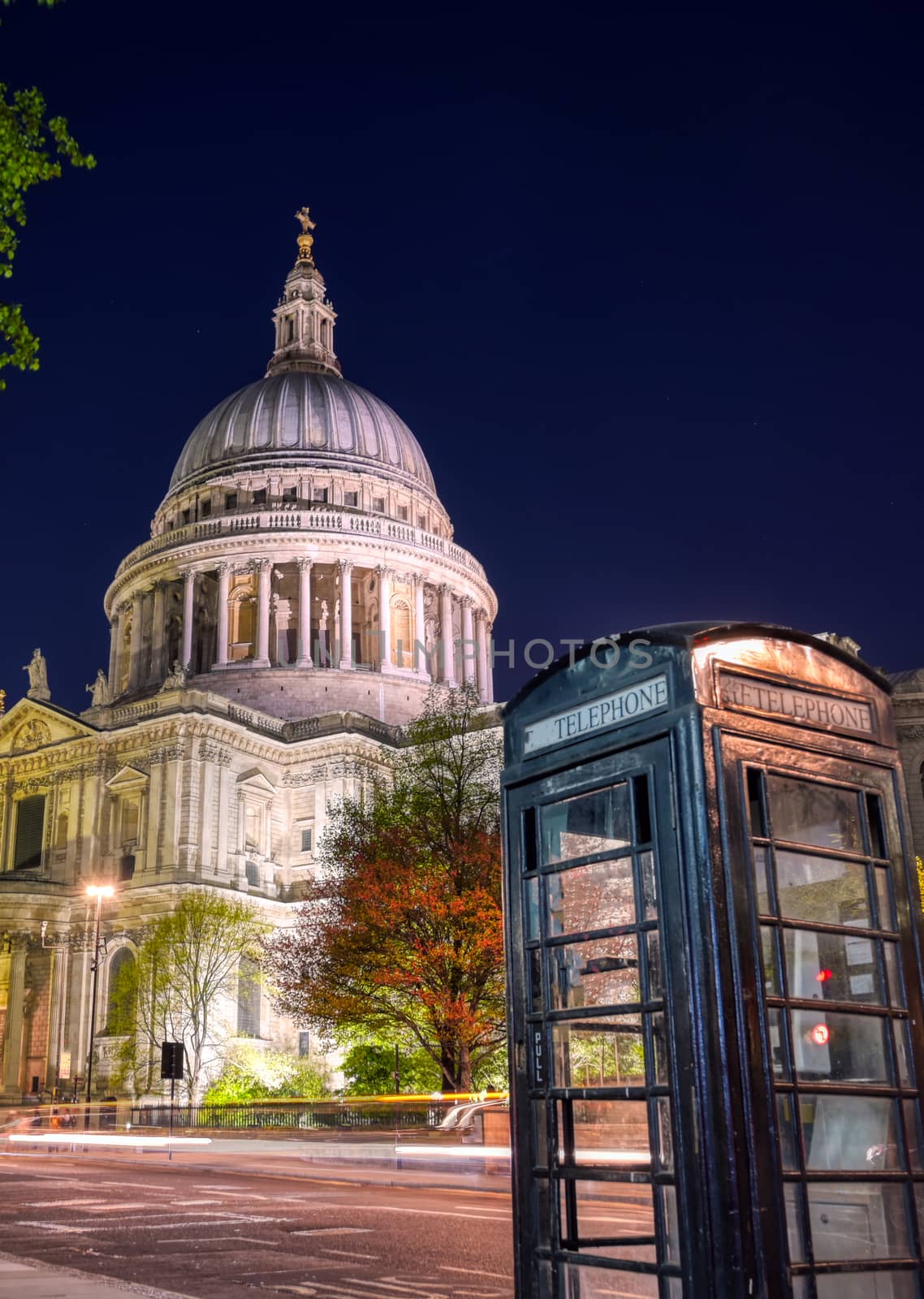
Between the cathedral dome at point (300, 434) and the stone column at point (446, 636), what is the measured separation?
381 inches

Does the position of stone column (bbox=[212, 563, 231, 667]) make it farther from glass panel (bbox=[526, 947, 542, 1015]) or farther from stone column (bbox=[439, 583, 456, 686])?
glass panel (bbox=[526, 947, 542, 1015])

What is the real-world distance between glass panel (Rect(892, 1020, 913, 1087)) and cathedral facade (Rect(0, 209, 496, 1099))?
172ft

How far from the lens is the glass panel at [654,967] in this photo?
5109 mm

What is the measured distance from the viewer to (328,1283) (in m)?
9.96

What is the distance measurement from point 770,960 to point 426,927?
3020 centimetres

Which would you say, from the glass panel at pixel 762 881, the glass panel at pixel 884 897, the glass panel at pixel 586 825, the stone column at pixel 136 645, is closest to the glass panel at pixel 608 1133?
the glass panel at pixel 762 881

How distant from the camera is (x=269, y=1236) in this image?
1303 centimetres

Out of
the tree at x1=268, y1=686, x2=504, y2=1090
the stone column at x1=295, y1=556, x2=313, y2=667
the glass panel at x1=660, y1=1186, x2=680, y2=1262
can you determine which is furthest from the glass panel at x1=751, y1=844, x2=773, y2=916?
the stone column at x1=295, y1=556, x2=313, y2=667

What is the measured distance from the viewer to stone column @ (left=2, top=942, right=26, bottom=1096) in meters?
56.3

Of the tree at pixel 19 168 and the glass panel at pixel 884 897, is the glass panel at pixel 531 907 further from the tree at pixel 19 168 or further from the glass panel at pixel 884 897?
the tree at pixel 19 168

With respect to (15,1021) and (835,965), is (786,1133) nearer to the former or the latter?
(835,965)

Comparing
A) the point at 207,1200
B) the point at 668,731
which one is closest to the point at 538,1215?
the point at 668,731

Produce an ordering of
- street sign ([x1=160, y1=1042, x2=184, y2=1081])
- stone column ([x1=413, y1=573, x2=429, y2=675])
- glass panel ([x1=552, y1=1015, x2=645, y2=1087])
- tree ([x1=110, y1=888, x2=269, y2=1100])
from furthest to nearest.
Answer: stone column ([x1=413, y1=573, x2=429, y2=675]) < tree ([x1=110, y1=888, x2=269, y2=1100]) < street sign ([x1=160, y1=1042, x2=184, y2=1081]) < glass panel ([x1=552, y1=1015, x2=645, y2=1087])

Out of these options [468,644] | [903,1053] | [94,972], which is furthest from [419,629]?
[903,1053]
